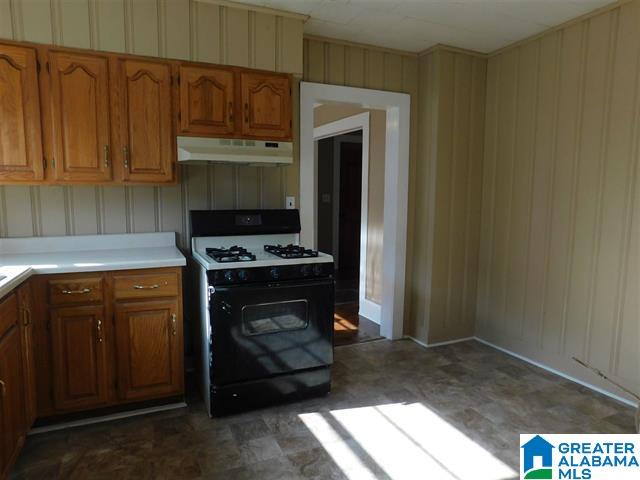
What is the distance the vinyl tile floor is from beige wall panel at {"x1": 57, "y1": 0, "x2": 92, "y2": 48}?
2.06m

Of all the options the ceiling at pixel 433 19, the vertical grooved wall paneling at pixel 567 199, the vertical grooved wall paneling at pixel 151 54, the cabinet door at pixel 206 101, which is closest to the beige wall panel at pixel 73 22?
the vertical grooved wall paneling at pixel 151 54

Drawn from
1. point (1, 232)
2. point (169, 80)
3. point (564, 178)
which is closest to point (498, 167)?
point (564, 178)

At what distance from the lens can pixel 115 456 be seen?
6.74ft

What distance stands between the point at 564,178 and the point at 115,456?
313cm

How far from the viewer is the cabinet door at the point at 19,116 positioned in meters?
2.21

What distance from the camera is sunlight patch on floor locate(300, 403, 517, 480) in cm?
198

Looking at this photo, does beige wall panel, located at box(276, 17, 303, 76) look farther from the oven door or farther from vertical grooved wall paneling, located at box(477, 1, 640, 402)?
vertical grooved wall paneling, located at box(477, 1, 640, 402)

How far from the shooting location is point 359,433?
229cm

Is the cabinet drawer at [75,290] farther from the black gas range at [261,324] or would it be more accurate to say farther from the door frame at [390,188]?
the door frame at [390,188]

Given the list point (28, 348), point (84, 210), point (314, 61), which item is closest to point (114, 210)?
point (84, 210)

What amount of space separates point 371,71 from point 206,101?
1.44 m

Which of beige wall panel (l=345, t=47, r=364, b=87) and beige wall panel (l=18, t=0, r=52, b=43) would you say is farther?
beige wall panel (l=345, t=47, r=364, b=87)

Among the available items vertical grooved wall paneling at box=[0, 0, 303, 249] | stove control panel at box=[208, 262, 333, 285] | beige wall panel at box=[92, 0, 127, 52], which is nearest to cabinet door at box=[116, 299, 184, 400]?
stove control panel at box=[208, 262, 333, 285]

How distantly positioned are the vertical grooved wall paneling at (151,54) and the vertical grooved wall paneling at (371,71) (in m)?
0.35
